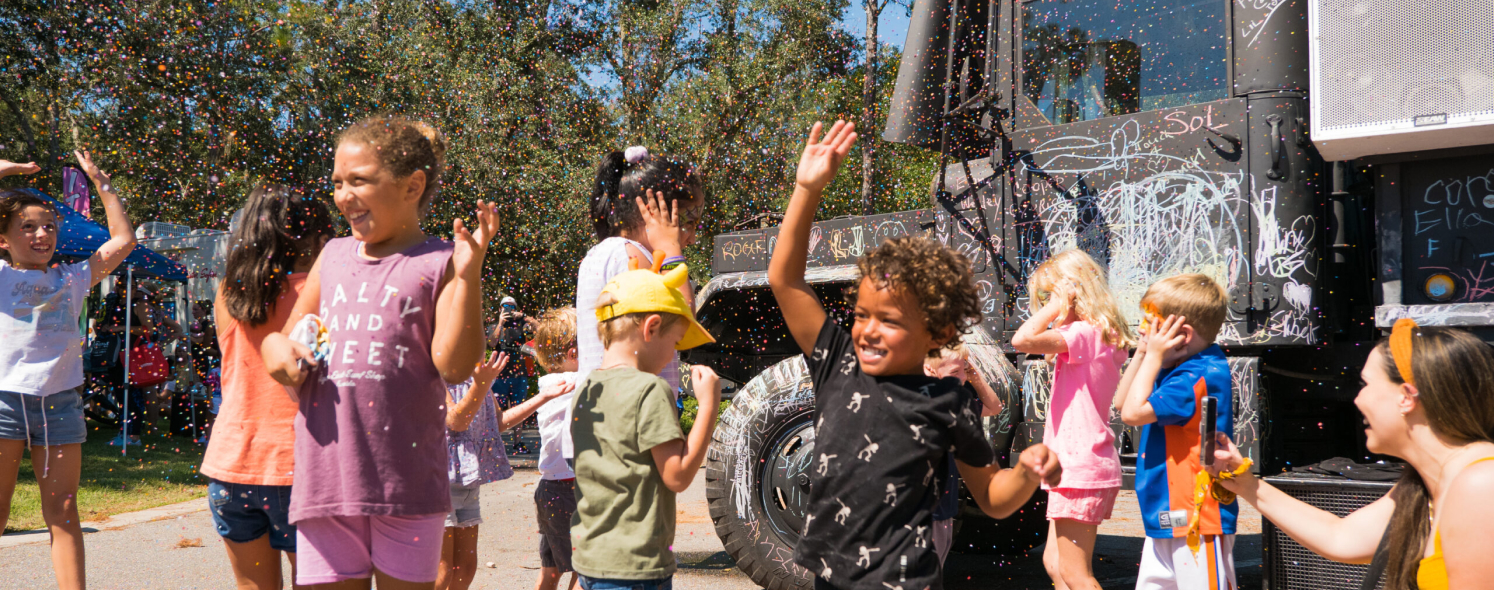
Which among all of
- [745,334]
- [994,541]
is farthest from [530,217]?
[994,541]

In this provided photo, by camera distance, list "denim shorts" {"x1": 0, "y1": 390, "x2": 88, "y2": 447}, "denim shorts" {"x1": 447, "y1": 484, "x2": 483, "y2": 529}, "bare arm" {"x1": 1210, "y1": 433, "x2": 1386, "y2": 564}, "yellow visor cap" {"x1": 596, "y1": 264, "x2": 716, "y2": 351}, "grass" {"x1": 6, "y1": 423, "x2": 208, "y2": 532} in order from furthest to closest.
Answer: "grass" {"x1": 6, "y1": 423, "x2": 208, "y2": 532}
"denim shorts" {"x1": 0, "y1": 390, "x2": 88, "y2": 447}
"denim shorts" {"x1": 447, "y1": 484, "x2": 483, "y2": 529}
"yellow visor cap" {"x1": 596, "y1": 264, "x2": 716, "y2": 351}
"bare arm" {"x1": 1210, "y1": 433, "x2": 1386, "y2": 564}

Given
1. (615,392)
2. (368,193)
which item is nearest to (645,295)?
(615,392)

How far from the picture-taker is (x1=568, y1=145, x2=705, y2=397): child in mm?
2957

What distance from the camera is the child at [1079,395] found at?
3.56m

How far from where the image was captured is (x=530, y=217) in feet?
56.4

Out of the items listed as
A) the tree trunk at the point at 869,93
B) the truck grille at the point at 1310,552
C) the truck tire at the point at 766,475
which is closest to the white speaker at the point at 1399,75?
the truck grille at the point at 1310,552

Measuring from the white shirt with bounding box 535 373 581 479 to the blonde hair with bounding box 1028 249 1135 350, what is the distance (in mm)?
1747

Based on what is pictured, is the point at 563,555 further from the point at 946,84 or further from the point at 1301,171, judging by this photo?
the point at 1301,171

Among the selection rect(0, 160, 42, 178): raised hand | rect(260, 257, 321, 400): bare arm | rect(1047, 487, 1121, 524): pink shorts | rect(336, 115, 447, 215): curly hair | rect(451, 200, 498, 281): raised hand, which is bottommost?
rect(1047, 487, 1121, 524): pink shorts

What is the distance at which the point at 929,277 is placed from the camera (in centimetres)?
216

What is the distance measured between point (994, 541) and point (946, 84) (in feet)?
7.88

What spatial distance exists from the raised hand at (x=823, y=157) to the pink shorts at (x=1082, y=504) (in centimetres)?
185

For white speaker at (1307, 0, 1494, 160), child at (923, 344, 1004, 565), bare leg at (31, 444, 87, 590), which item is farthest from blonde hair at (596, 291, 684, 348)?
bare leg at (31, 444, 87, 590)

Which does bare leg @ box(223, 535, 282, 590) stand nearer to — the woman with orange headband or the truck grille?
the woman with orange headband
